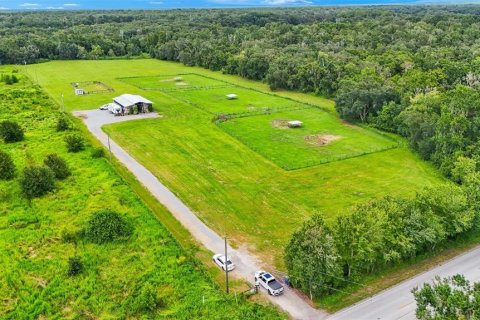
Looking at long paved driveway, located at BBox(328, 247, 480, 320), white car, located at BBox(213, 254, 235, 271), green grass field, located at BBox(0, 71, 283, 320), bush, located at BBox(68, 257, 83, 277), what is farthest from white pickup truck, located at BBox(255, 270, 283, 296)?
bush, located at BBox(68, 257, 83, 277)

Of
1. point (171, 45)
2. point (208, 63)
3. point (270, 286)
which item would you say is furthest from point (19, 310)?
point (171, 45)

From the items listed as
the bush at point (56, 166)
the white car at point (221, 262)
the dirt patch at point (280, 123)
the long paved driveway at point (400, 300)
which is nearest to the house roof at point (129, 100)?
the dirt patch at point (280, 123)

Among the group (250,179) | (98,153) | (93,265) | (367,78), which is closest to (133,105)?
(98,153)

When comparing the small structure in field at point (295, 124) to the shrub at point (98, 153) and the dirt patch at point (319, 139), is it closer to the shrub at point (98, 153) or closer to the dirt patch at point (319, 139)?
the dirt patch at point (319, 139)

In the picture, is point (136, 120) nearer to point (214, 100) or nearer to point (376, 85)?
point (214, 100)

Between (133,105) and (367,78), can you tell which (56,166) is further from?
(367,78)
